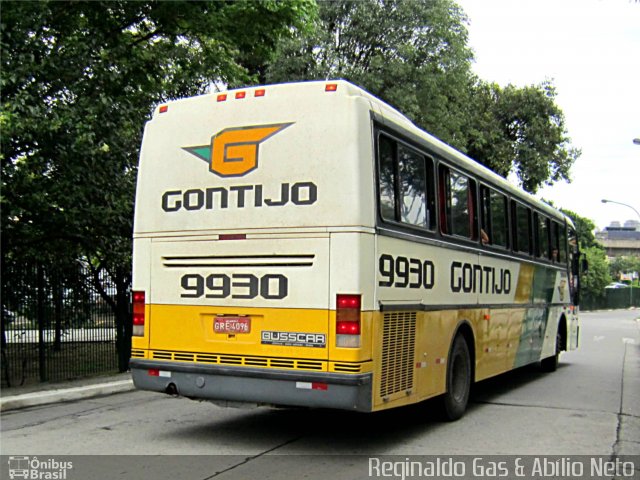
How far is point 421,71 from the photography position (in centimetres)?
2480

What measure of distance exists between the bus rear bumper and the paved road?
1.74 feet

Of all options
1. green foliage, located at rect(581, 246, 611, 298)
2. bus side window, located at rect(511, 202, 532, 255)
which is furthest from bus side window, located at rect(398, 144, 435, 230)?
green foliage, located at rect(581, 246, 611, 298)

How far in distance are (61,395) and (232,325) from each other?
4.24 m

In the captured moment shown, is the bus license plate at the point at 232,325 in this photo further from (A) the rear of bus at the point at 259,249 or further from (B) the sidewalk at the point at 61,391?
(B) the sidewalk at the point at 61,391

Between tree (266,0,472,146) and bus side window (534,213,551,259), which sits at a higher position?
tree (266,0,472,146)

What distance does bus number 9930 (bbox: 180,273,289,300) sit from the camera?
6.72m

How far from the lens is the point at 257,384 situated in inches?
261

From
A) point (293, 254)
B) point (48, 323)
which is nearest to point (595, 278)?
point (48, 323)

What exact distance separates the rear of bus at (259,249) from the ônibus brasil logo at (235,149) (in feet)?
0.04

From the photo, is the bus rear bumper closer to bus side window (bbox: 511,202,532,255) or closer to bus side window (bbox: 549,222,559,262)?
bus side window (bbox: 511,202,532,255)

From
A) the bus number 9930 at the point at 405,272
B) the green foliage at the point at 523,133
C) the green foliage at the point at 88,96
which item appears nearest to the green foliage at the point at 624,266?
the green foliage at the point at 523,133

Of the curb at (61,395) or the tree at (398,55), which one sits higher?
the tree at (398,55)

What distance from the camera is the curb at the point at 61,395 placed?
9273 millimetres

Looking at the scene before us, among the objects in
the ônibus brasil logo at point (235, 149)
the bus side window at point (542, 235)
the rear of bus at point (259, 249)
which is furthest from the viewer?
the bus side window at point (542, 235)
